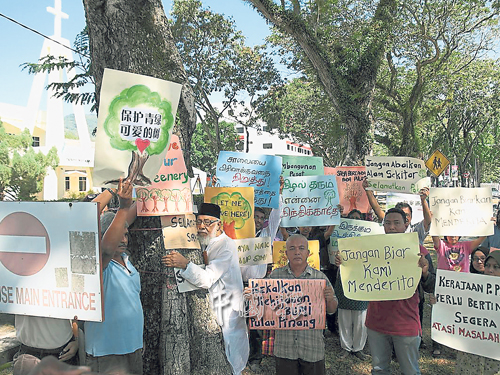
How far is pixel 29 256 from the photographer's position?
9.80 ft

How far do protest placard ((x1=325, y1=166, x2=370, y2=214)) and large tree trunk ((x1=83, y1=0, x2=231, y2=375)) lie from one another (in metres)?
3.12

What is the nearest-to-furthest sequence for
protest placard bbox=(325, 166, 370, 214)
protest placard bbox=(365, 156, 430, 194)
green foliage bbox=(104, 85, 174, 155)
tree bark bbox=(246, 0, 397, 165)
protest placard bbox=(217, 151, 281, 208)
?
1. green foliage bbox=(104, 85, 174, 155)
2. protest placard bbox=(217, 151, 281, 208)
3. protest placard bbox=(365, 156, 430, 194)
4. protest placard bbox=(325, 166, 370, 214)
5. tree bark bbox=(246, 0, 397, 165)

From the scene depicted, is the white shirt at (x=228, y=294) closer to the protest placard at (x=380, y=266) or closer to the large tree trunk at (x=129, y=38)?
the protest placard at (x=380, y=266)

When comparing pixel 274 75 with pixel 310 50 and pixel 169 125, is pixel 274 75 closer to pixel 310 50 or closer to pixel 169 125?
pixel 310 50

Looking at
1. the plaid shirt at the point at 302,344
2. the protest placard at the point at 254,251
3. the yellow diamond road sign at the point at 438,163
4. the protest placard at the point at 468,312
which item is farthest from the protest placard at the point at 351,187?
the yellow diamond road sign at the point at 438,163

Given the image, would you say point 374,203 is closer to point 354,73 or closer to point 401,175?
point 401,175

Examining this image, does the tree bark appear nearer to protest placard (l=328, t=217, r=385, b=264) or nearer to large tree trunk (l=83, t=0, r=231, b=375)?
protest placard (l=328, t=217, r=385, b=264)

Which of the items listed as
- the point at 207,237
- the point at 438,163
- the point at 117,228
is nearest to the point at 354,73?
the point at 438,163

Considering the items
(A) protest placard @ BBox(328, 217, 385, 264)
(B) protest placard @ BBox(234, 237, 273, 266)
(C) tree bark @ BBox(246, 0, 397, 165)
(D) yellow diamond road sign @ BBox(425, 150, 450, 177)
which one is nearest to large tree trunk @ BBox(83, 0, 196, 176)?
(B) protest placard @ BBox(234, 237, 273, 266)

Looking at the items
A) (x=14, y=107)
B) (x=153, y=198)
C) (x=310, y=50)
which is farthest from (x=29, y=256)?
(x=14, y=107)

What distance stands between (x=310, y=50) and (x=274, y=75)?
9768 mm

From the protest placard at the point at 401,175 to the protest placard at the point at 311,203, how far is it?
0.72 m

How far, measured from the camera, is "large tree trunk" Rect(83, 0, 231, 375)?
374 cm

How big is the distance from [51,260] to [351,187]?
177 inches
